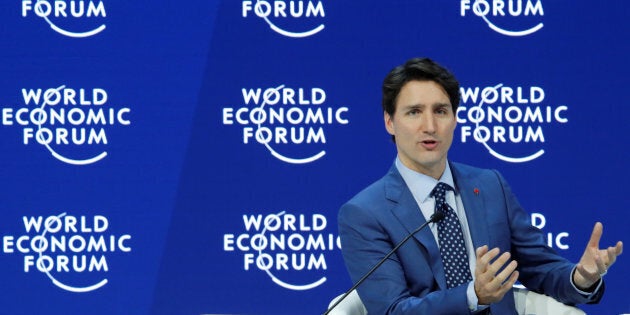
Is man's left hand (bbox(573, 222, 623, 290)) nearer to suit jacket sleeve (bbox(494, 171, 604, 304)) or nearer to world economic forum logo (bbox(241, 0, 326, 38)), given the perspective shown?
suit jacket sleeve (bbox(494, 171, 604, 304))

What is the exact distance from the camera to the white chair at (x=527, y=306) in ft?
9.36

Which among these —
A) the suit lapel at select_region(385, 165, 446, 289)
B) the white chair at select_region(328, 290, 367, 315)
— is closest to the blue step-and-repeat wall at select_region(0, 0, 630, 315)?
the white chair at select_region(328, 290, 367, 315)

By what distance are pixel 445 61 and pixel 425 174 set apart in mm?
1657

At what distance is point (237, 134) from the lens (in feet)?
14.8

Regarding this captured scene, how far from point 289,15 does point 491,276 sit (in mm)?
2344

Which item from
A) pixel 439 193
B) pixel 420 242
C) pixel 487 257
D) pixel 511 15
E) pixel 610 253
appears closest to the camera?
pixel 487 257

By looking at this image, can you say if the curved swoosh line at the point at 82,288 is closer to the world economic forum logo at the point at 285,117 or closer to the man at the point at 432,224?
the world economic forum logo at the point at 285,117

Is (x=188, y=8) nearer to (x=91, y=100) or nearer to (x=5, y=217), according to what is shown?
(x=91, y=100)

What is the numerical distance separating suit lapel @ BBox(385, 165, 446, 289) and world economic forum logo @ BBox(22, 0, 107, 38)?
2.14 meters

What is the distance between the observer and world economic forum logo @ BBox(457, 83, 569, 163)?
4.46 m

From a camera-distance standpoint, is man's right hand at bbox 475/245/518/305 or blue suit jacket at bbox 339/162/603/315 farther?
blue suit jacket at bbox 339/162/603/315

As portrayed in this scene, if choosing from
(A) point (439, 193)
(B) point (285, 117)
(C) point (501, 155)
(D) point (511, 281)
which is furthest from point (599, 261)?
(B) point (285, 117)

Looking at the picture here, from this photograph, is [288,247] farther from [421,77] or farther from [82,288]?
[421,77]

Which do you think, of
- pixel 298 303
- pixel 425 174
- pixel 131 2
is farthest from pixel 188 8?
pixel 425 174
